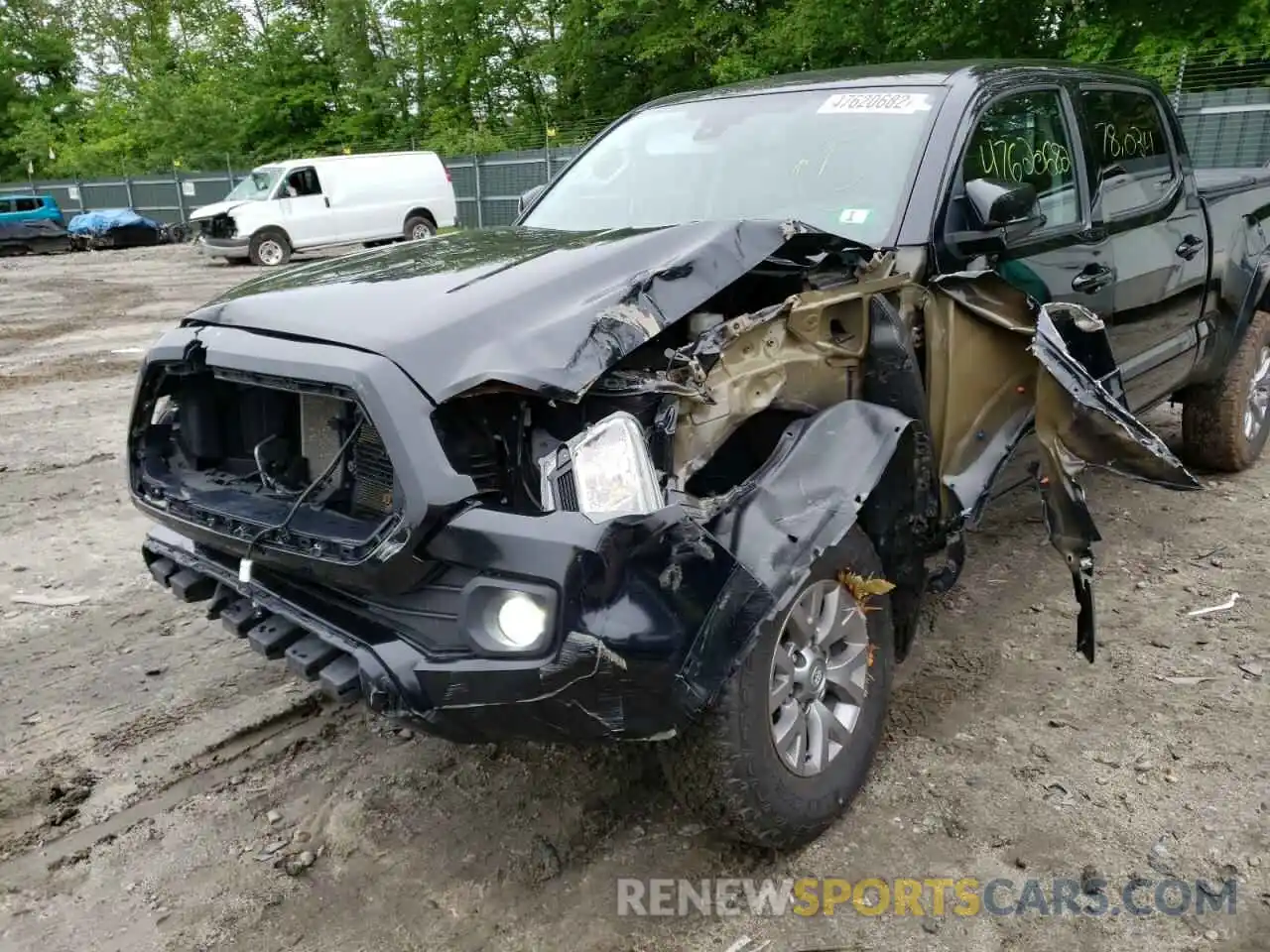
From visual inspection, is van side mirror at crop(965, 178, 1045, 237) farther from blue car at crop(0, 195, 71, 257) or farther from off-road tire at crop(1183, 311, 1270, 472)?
Answer: blue car at crop(0, 195, 71, 257)

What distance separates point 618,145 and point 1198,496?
3.31m

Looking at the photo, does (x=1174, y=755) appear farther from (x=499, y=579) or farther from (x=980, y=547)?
(x=499, y=579)

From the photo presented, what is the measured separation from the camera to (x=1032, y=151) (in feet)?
12.3

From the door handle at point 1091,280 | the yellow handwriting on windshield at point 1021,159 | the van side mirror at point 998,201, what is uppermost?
the yellow handwriting on windshield at point 1021,159

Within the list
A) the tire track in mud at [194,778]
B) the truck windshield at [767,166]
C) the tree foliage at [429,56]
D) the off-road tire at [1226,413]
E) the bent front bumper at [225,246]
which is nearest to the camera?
the tire track in mud at [194,778]

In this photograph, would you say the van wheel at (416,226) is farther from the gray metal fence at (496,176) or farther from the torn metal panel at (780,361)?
the torn metal panel at (780,361)

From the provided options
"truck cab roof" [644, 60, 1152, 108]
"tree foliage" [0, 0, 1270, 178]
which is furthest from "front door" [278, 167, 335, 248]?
"truck cab roof" [644, 60, 1152, 108]

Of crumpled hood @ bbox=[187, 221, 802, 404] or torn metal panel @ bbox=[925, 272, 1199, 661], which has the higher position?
crumpled hood @ bbox=[187, 221, 802, 404]

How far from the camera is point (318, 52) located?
3894cm

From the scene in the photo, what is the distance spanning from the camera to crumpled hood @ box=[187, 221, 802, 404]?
2.20 metres

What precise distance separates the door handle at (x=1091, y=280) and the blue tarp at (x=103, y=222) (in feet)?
93.3

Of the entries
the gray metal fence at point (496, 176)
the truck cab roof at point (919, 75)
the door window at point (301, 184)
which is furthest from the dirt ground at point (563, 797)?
the door window at point (301, 184)

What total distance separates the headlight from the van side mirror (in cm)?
149

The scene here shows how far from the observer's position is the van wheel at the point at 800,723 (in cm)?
225
